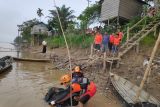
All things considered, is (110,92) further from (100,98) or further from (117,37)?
(117,37)

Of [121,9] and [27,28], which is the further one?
[27,28]

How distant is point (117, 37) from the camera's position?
17875mm

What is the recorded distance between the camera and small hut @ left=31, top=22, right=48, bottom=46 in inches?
2278

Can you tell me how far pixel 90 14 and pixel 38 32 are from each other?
25.3 meters

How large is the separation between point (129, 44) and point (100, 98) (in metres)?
7.63

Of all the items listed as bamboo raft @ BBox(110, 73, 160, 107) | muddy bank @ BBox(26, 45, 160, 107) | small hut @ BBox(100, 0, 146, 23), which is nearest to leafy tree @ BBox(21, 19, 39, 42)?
small hut @ BBox(100, 0, 146, 23)

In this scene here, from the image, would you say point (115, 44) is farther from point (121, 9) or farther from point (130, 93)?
point (121, 9)

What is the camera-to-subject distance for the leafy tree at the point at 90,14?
33116mm

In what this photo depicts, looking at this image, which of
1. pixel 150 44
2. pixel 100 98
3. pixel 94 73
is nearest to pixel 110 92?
pixel 100 98

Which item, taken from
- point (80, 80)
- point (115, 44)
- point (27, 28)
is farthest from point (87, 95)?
point (27, 28)

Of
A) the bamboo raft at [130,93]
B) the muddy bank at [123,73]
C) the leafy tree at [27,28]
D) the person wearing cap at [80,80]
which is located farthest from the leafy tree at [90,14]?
the leafy tree at [27,28]

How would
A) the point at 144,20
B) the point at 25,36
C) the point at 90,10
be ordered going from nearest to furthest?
the point at 144,20 < the point at 90,10 < the point at 25,36

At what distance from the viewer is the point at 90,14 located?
34500mm

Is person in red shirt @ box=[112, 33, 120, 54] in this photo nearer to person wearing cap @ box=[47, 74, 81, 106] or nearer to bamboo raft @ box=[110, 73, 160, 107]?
bamboo raft @ box=[110, 73, 160, 107]
